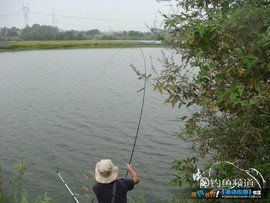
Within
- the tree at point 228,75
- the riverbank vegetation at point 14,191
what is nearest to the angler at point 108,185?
the tree at point 228,75

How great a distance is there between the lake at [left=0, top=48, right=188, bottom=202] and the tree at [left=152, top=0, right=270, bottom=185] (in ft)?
5.64

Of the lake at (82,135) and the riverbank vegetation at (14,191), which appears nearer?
the riverbank vegetation at (14,191)

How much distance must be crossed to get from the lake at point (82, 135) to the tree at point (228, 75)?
5.64ft

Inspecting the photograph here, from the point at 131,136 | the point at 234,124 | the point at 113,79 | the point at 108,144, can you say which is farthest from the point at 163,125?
the point at 113,79

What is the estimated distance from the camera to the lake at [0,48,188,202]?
37.7ft

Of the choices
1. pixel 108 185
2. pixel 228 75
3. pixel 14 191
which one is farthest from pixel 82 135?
pixel 228 75

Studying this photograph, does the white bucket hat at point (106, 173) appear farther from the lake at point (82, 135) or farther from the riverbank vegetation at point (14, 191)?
the riverbank vegetation at point (14, 191)

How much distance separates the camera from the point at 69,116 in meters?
19.1

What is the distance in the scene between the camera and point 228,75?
4.24 meters

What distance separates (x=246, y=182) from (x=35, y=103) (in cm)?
1968

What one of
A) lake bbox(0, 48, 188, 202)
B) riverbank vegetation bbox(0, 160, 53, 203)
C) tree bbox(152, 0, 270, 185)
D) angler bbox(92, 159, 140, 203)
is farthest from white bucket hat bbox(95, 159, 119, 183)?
riverbank vegetation bbox(0, 160, 53, 203)

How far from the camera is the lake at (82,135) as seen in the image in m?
11.5

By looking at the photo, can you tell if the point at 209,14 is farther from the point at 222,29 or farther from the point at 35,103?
the point at 35,103

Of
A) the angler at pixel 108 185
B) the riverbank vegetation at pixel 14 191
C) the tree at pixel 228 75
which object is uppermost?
the tree at pixel 228 75
